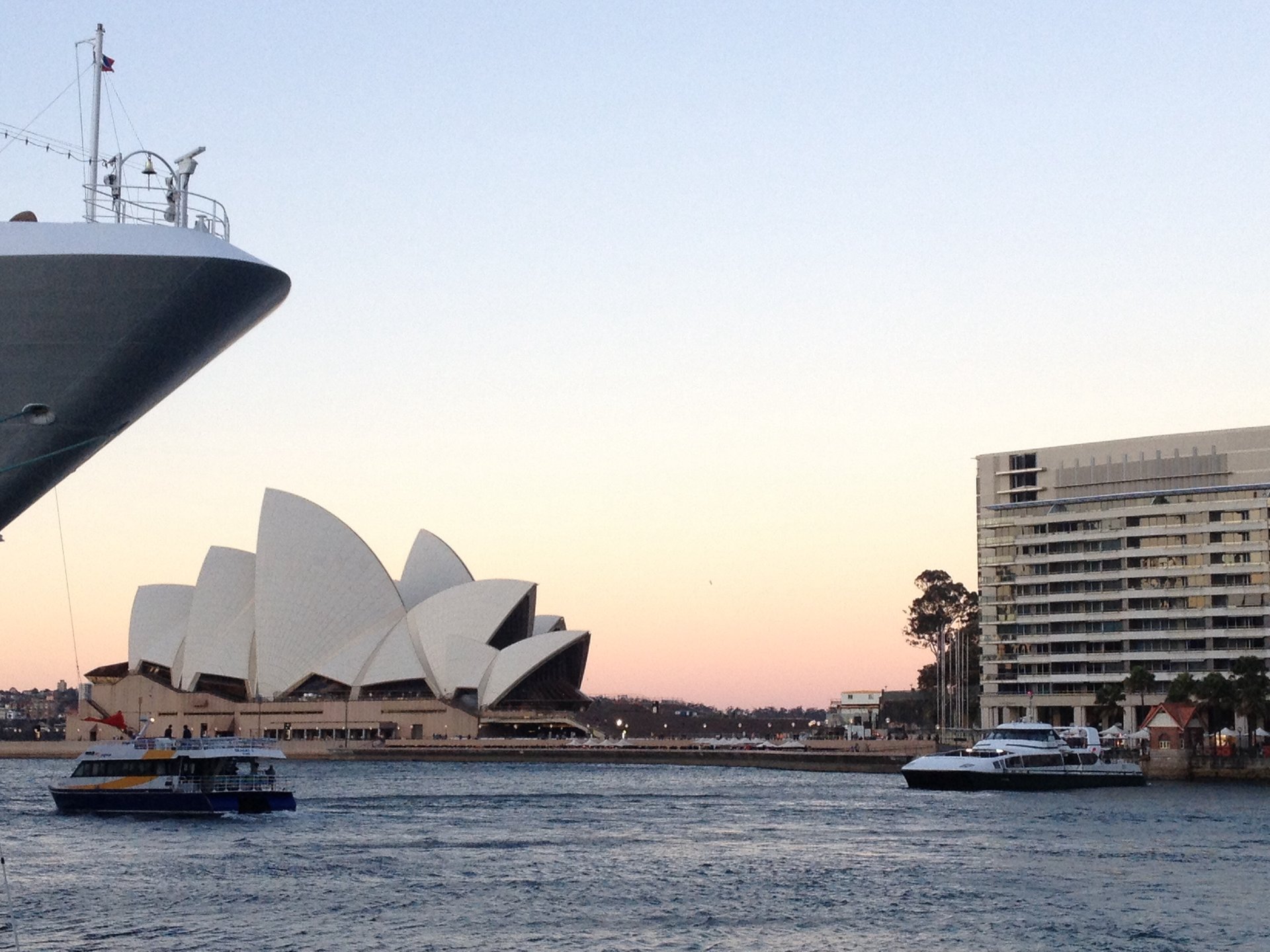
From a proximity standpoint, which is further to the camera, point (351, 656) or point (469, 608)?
point (469, 608)

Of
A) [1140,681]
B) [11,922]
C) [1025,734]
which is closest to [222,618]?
[1140,681]

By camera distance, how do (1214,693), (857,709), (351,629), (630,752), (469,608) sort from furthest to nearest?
1. (857,709)
2. (469,608)
3. (351,629)
4. (630,752)
5. (1214,693)

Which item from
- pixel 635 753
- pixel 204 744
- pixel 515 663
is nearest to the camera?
pixel 204 744

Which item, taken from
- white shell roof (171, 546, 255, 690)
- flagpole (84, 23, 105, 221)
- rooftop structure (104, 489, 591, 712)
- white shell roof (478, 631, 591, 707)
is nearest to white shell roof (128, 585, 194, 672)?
rooftop structure (104, 489, 591, 712)

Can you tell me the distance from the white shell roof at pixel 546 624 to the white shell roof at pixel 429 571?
585 centimetres

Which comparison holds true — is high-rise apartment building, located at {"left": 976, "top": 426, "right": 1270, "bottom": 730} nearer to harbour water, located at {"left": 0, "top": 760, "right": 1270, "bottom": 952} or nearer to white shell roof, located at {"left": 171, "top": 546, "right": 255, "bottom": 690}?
harbour water, located at {"left": 0, "top": 760, "right": 1270, "bottom": 952}

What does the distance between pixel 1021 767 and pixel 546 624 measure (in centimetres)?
4979

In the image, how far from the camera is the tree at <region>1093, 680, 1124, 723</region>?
7731 centimetres

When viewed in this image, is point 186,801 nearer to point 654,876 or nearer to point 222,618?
point 654,876

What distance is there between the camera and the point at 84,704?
105 metres

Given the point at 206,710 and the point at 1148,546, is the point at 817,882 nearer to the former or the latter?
the point at 1148,546

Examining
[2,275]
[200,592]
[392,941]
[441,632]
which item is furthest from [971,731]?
[2,275]

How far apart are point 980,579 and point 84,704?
58.5m

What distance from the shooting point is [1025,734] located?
195 feet
